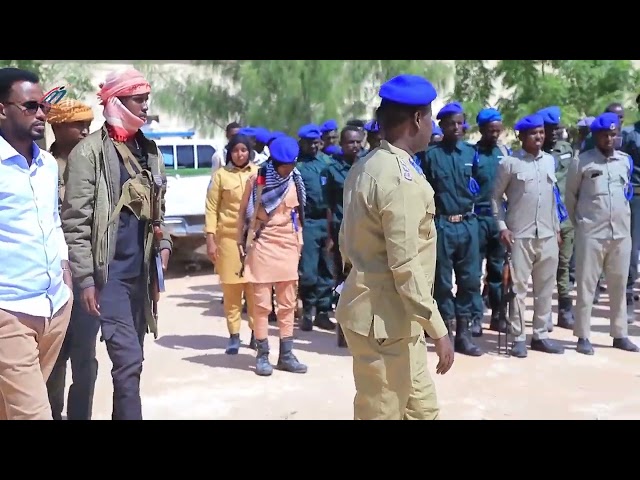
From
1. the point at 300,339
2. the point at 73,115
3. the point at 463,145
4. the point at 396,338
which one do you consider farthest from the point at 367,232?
the point at 300,339

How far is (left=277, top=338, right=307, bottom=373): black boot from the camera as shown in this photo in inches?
282

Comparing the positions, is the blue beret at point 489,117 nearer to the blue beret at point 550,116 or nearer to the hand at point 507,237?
the blue beret at point 550,116

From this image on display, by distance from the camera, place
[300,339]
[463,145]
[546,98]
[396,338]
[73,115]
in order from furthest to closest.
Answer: [546,98], [300,339], [463,145], [73,115], [396,338]

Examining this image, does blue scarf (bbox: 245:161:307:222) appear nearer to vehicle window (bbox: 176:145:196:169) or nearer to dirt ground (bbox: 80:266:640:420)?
dirt ground (bbox: 80:266:640:420)

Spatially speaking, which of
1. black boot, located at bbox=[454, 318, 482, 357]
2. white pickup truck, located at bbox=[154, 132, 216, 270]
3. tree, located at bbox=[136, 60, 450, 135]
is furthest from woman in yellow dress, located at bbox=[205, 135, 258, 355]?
tree, located at bbox=[136, 60, 450, 135]

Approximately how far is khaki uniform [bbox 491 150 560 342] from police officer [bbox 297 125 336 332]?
207 centimetres

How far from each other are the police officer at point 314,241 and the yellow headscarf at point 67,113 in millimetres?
3764

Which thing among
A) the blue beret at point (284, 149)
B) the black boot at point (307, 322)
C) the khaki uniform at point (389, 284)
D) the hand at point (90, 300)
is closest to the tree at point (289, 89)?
the black boot at point (307, 322)

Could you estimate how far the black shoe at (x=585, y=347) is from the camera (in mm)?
7676

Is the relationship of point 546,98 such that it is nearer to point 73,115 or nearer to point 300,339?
point 300,339

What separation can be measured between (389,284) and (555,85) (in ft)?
37.5

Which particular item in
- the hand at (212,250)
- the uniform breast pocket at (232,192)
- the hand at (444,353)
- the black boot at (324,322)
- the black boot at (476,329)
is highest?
the uniform breast pocket at (232,192)

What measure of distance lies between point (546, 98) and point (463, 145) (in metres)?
7.15

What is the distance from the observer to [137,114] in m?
4.66
